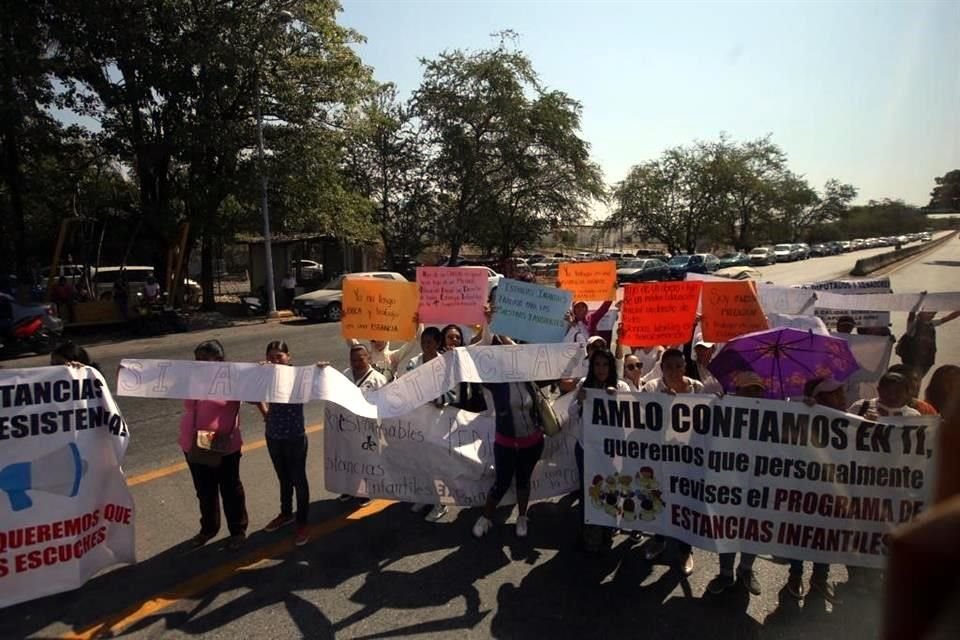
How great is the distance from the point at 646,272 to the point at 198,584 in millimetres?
32819

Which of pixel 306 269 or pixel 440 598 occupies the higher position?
pixel 306 269

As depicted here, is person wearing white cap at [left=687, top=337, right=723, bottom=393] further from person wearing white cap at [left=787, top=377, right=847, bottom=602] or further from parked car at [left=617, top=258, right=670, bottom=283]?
parked car at [left=617, top=258, right=670, bottom=283]

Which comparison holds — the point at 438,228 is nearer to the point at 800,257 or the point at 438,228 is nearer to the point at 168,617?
the point at 168,617

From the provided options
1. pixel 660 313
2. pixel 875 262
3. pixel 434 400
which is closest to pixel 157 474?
pixel 434 400

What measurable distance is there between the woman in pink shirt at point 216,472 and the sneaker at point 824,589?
3940 millimetres

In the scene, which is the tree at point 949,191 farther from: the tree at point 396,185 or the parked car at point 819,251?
the parked car at point 819,251

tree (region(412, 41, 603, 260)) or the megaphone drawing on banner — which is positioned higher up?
tree (region(412, 41, 603, 260))

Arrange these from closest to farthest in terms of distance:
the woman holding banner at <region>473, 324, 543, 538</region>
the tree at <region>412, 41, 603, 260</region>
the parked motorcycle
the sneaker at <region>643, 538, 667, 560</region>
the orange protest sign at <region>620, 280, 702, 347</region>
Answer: the sneaker at <region>643, 538, 667, 560</region> < the woman holding banner at <region>473, 324, 543, 538</region> < the orange protest sign at <region>620, 280, 702, 347</region> < the parked motorcycle < the tree at <region>412, 41, 603, 260</region>

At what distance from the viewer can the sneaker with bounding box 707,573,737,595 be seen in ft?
13.0

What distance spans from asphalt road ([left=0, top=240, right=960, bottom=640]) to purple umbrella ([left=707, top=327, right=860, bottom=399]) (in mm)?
1298

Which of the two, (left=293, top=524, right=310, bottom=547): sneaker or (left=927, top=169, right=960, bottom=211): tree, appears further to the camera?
(left=927, top=169, right=960, bottom=211): tree

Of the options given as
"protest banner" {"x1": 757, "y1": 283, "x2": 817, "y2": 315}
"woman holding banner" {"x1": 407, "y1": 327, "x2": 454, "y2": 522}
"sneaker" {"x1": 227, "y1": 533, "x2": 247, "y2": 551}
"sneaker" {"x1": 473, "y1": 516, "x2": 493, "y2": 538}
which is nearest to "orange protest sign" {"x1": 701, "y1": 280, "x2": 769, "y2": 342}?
"protest banner" {"x1": 757, "y1": 283, "x2": 817, "y2": 315}

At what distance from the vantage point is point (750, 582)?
13.1 ft

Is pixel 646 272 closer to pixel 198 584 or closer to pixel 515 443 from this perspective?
pixel 515 443
